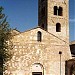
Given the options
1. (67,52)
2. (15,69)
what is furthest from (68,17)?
(15,69)

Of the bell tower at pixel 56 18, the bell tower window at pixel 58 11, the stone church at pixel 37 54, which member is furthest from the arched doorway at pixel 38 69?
the bell tower window at pixel 58 11

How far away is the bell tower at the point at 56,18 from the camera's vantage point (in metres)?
30.2

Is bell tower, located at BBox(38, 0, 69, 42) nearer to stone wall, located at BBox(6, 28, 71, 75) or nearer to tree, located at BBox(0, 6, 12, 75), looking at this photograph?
stone wall, located at BBox(6, 28, 71, 75)

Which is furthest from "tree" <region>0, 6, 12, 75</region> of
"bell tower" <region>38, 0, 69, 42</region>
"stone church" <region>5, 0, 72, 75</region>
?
"bell tower" <region>38, 0, 69, 42</region>

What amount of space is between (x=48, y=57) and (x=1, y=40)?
10.5 metres

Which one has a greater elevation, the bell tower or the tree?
the bell tower

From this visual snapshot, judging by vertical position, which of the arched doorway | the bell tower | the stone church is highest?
the bell tower

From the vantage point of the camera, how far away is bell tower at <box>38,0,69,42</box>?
30.2 metres

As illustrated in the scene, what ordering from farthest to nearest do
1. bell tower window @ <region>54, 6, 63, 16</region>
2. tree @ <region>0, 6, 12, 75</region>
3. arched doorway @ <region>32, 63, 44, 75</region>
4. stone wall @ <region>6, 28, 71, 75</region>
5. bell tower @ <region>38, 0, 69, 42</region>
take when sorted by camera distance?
1. bell tower window @ <region>54, 6, 63, 16</region>
2. bell tower @ <region>38, 0, 69, 42</region>
3. arched doorway @ <region>32, 63, 44, 75</region>
4. stone wall @ <region>6, 28, 71, 75</region>
5. tree @ <region>0, 6, 12, 75</region>

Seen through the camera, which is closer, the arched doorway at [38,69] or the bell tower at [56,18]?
the arched doorway at [38,69]

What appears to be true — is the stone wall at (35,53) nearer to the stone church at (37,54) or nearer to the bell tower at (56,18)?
the stone church at (37,54)

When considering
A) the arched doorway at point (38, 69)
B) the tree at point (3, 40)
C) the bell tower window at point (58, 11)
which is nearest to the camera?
the tree at point (3, 40)

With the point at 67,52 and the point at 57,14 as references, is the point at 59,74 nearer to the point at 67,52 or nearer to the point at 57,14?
the point at 67,52

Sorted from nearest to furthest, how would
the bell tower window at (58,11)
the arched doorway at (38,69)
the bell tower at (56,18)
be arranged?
the arched doorway at (38,69)
the bell tower at (56,18)
the bell tower window at (58,11)
